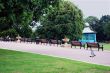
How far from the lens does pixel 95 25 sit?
3487 inches

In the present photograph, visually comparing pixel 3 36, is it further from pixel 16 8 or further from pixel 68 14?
pixel 16 8

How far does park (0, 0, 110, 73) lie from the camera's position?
15.8m

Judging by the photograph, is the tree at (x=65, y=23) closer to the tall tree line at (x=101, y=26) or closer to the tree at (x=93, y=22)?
the tall tree line at (x=101, y=26)

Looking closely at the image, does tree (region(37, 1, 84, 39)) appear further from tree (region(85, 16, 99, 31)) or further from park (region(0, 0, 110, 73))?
tree (region(85, 16, 99, 31))

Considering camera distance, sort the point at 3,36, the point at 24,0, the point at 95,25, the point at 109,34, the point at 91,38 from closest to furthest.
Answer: the point at 24,0
the point at 3,36
the point at 91,38
the point at 109,34
the point at 95,25

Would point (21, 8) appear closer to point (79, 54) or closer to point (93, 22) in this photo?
point (79, 54)

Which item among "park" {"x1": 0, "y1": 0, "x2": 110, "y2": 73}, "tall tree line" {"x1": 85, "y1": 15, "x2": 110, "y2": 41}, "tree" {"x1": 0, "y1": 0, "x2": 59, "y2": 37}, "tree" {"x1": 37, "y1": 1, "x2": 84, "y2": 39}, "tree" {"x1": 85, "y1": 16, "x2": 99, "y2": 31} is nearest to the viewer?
"park" {"x1": 0, "y1": 0, "x2": 110, "y2": 73}

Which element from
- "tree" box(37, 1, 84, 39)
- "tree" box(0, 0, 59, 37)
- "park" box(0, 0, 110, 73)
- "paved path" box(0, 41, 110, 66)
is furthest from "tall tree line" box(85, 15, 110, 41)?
"tree" box(0, 0, 59, 37)

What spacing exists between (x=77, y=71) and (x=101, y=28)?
7269 centimetres

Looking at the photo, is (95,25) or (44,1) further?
(95,25)

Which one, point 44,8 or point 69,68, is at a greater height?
point 44,8

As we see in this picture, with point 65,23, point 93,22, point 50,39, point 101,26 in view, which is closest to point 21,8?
point 50,39

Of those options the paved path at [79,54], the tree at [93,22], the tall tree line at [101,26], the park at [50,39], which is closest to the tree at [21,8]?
the park at [50,39]

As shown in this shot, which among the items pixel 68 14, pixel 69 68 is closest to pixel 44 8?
pixel 69 68
